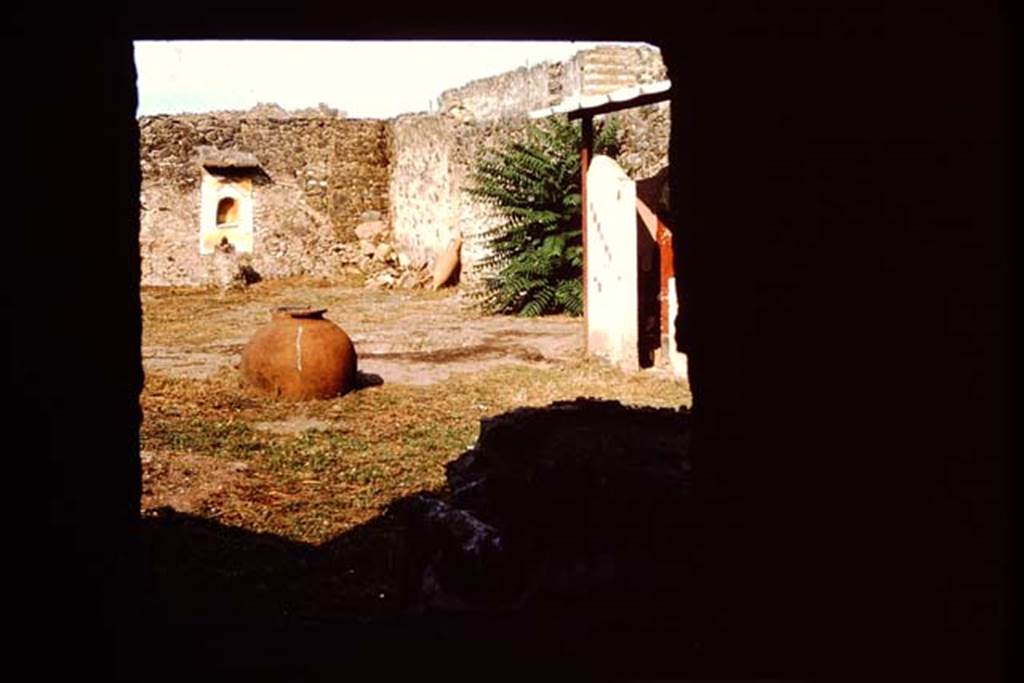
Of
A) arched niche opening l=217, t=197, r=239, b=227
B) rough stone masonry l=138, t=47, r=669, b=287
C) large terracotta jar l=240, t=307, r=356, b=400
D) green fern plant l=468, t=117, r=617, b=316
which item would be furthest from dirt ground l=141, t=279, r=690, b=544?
arched niche opening l=217, t=197, r=239, b=227

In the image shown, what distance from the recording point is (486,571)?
352cm

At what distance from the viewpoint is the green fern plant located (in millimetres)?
13617

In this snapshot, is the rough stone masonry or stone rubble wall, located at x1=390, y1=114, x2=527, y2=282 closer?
stone rubble wall, located at x1=390, y1=114, x2=527, y2=282

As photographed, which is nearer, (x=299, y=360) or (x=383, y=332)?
(x=299, y=360)

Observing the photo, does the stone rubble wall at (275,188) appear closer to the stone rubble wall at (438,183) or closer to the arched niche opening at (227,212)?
the arched niche opening at (227,212)

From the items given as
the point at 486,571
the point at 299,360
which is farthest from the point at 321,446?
the point at 486,571

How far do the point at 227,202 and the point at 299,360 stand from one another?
523 inches

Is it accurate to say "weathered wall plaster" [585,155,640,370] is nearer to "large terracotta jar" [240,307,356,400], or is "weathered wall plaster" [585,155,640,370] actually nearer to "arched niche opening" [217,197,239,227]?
"large terracotta jar" [240,307,356,400]

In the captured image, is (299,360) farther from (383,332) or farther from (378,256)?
(378,256)

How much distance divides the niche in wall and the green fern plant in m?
7.91

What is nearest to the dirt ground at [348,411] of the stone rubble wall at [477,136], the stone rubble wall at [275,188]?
the stone rubble wall at [477,136]

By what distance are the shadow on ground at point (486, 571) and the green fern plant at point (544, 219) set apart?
8881mm

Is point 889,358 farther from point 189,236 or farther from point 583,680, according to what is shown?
point 189,236

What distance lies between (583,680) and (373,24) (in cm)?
161
